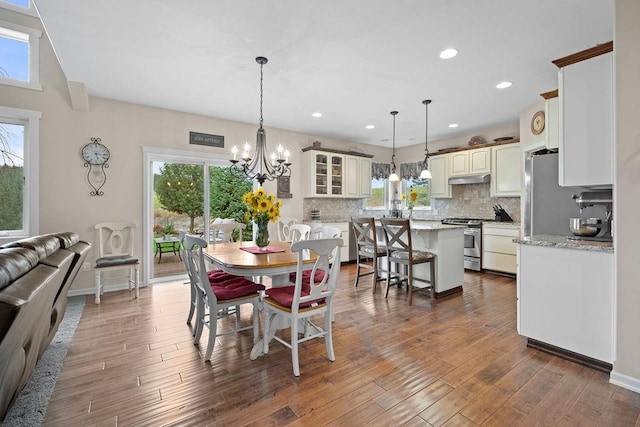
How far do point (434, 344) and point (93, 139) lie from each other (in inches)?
185

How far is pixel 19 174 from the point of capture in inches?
144

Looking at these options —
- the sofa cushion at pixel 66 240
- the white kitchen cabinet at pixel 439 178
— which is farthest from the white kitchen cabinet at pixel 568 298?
the white kitchen cabinet at pixel 439 178

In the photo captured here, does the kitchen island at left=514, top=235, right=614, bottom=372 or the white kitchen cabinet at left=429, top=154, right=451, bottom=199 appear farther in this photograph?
the white kitchen cabinet at left=429, top=154, right=451, bottom=199

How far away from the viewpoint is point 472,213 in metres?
5.98

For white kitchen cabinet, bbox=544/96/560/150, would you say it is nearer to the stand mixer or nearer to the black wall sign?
the stand mixer

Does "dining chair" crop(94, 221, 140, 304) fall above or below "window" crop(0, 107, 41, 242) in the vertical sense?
below

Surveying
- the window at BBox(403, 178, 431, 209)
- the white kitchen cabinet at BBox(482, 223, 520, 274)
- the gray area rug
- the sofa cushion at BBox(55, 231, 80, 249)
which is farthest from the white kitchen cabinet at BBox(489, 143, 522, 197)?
the gray area rug

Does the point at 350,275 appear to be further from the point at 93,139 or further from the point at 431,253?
the point at 93,139

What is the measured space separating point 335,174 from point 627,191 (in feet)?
15.1

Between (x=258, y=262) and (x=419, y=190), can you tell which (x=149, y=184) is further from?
(x=419, y=190)

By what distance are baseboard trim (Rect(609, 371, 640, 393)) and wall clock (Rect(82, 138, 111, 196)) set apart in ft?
17.8

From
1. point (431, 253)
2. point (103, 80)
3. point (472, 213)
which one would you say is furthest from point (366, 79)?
point (472, 213)

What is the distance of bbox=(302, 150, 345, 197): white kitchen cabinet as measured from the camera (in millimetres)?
5812

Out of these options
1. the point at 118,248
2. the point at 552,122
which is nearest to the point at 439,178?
the point at 552,122
